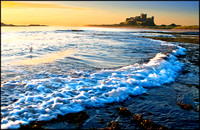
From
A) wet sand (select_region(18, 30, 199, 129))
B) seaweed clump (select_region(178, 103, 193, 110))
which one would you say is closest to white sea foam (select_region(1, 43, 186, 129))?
wet sand (select_region(18, 30, 199, 129))

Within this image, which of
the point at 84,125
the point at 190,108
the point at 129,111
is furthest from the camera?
the point at 190,108

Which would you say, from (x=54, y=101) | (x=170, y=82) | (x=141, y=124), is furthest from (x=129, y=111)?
(x=170, y=82)

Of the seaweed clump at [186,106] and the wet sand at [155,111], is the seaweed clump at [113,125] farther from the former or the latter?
the seaweed clump at [186,106]

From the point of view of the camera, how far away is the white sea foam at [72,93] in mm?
5066

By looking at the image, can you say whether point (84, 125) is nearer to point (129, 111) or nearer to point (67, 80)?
point (129, 111)

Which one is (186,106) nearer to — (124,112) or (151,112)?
(151,112)

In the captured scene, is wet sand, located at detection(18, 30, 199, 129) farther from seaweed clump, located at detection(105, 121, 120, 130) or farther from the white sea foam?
the white sea foam

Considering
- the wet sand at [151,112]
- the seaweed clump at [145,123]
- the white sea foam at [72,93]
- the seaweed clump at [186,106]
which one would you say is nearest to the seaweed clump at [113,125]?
the wet sand at [151,112]

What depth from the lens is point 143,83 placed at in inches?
331

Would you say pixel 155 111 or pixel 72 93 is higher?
pixel 72 93

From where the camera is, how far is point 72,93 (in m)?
6.86

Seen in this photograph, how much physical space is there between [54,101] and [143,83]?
4.71 m

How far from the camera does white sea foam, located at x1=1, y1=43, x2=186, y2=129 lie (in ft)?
16.6

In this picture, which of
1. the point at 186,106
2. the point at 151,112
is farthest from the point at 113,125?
the point at 186,106
